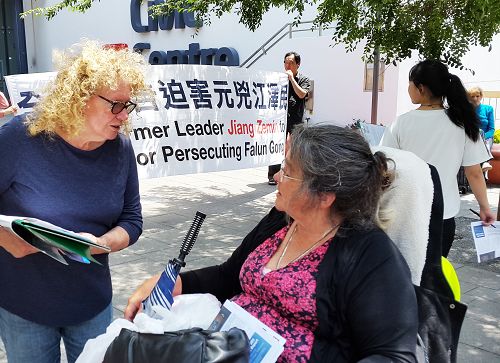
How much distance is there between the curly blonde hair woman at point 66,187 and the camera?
1.97m

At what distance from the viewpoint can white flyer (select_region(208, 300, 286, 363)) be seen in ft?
5.57

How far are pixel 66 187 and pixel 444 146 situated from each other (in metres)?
2.42

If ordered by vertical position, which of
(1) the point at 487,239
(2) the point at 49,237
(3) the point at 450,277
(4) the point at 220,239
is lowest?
(4) the point at 220,239

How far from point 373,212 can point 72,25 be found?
20.4 m

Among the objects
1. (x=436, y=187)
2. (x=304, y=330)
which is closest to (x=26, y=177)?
(x=304, y=330)

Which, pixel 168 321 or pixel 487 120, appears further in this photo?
pixel 487 120

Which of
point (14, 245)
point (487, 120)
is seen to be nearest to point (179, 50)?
point (487, 120)

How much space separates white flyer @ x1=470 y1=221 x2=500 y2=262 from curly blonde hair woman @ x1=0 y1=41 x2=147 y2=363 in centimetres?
236

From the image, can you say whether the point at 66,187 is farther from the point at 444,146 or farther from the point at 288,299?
the point at 444,146

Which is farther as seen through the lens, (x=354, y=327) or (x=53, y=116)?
(x=53, y=116)

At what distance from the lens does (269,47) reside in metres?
13.4

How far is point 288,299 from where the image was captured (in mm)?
1811

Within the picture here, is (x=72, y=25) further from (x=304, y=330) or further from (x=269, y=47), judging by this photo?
(x=304, y=330)

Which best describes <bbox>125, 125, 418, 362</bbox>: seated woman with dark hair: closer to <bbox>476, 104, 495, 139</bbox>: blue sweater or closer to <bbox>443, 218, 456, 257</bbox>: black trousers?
<bbox>443, 218, 456, 257</bbox>: black trousers
